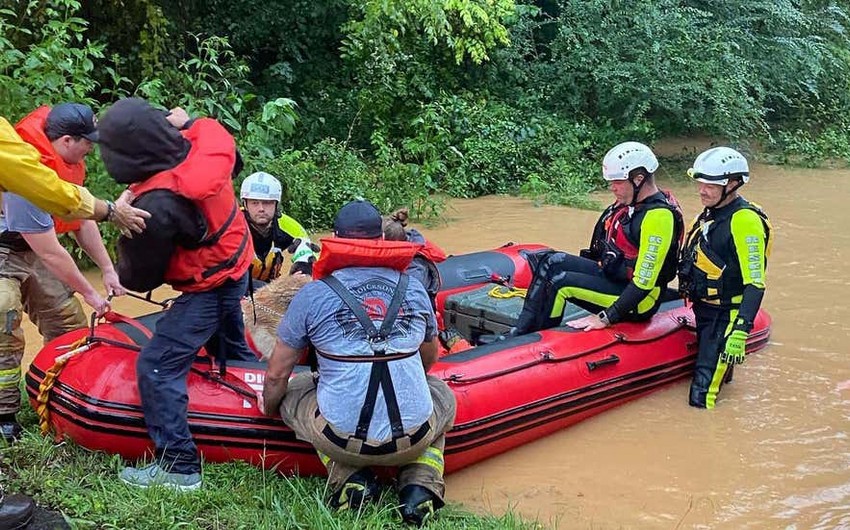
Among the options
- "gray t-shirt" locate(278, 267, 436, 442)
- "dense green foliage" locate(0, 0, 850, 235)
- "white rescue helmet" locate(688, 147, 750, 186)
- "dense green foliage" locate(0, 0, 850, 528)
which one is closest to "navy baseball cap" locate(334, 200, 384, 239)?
"gray t-shirt" locate(278, 267, 436, 442)

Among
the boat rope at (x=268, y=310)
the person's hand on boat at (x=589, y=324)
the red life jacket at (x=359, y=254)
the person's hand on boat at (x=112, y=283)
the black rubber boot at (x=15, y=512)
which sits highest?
the red life jacket at (x=359, y=254)

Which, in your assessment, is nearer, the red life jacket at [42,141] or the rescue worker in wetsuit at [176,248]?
the rescue worker in wetsuit at [176,248]

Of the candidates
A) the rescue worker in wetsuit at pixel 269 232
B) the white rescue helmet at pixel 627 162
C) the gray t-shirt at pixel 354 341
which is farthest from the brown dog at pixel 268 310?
the white rescue helmet at pixel 627 162

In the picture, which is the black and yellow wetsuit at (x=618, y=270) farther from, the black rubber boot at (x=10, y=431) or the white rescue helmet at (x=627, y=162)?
the black rubber boot at (x=10, y=431)

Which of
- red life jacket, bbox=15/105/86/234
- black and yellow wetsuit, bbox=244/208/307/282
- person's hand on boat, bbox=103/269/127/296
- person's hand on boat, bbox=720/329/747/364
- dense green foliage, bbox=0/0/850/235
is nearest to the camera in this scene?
red life jacket, bbox=15/105/86/234

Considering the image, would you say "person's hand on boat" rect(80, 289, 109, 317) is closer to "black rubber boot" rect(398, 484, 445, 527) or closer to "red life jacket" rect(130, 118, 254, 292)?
"red life jacket" rect(130, 118, 254, 292)

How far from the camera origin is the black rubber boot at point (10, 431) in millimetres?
3562

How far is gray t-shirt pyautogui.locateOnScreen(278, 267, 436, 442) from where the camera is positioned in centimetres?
311

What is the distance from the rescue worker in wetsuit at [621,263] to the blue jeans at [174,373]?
2.11 m

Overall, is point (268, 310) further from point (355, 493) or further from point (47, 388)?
point (355, 493)

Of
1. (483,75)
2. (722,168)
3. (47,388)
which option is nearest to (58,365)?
(47,388)

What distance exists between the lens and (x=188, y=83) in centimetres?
808

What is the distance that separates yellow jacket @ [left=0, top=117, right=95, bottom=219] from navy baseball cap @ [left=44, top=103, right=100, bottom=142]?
0.65 meters

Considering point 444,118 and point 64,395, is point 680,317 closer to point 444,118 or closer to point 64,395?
point 64,395
